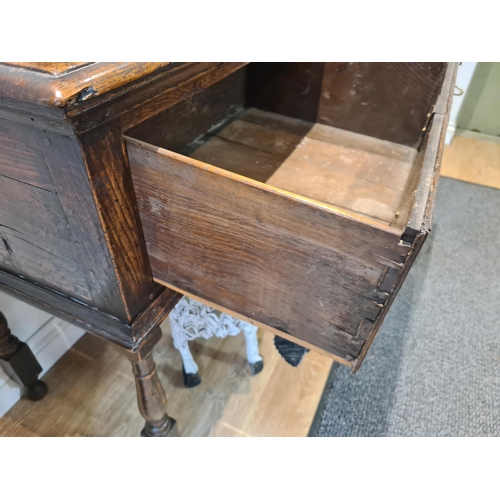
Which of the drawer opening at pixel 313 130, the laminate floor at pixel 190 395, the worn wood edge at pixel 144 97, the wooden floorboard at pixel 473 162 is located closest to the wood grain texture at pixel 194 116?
the drawer opening at pixel 313 130

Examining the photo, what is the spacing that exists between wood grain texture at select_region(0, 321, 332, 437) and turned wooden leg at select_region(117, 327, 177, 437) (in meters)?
0.24

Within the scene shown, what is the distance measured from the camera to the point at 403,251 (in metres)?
0.37

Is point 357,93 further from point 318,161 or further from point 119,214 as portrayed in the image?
point 119,214

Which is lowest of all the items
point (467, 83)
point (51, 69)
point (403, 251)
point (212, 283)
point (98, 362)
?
point (98, 362)

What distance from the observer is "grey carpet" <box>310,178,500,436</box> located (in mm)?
1002

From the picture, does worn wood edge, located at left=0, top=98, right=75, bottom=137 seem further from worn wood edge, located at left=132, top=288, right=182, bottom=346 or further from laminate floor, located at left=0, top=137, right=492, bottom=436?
laminate floor, located at left=0, top=137, right=492, bottom=436

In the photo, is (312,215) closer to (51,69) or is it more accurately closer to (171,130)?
(51,69)

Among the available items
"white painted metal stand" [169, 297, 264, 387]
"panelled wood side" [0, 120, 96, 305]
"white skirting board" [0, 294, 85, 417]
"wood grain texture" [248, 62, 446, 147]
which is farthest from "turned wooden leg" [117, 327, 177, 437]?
"wood grain texture" [248, 62, 446, 147]

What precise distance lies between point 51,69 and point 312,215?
0.88 ft

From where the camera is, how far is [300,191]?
663 mm

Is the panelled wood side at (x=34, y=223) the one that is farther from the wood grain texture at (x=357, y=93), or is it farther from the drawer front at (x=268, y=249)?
the wood grain texture at (x=357, y=93)

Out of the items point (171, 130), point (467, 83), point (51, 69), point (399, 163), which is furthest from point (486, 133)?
point (51, 69)

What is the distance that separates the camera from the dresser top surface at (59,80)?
1.13 ft

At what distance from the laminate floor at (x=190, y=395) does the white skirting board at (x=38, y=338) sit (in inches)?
0.9
